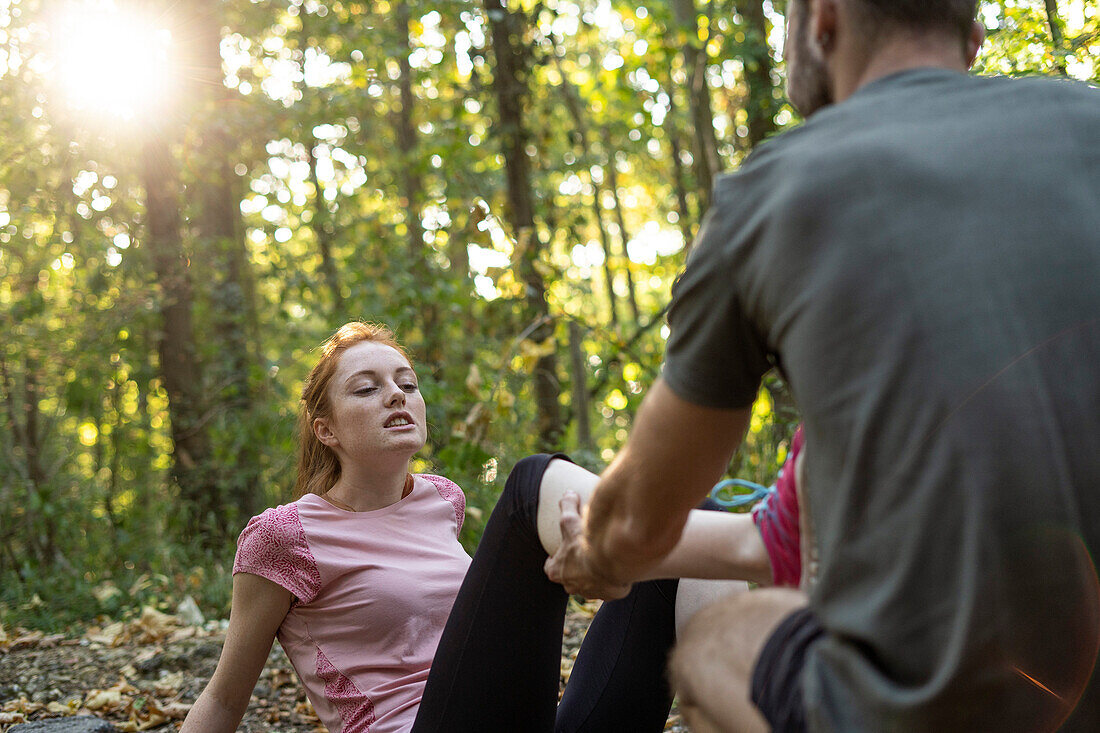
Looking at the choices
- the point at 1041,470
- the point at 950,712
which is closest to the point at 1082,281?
the point at 1041,470

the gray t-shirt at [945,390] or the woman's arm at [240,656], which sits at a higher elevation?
the gray t-shirt at [945,390]

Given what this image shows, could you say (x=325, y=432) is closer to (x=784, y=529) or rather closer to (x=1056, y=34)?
(x=784, y=529)

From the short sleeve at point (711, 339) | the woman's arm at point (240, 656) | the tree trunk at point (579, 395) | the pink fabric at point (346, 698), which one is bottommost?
the tree trunk at point (579, 395)

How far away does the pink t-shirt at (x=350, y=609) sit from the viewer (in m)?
2.24

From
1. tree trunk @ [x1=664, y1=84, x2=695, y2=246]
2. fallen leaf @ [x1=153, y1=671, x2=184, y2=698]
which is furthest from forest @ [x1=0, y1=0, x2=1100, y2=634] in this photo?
tree trunk @ [x1=664, y1=84, x2=695, y2=246]

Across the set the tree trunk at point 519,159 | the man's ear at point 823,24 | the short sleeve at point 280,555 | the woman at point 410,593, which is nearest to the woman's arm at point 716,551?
the woman at point 410,593

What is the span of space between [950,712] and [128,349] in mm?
7377

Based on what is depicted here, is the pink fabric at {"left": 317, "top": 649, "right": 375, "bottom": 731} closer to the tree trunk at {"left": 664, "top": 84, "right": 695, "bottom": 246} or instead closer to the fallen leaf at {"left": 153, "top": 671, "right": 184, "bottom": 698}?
the fallen leaf at {"left": 153, "top": 671, "right": 184, "bottom": 698}

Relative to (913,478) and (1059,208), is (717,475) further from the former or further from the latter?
(1059,208)

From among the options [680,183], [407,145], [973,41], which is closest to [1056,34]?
[973,41]

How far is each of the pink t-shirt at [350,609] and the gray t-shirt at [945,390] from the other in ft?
4.34

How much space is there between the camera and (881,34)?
1.31 m

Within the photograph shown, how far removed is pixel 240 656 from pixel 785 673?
142 centimetres

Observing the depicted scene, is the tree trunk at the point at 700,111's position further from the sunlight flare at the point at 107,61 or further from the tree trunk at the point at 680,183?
the sunlight flare at the point at 107,61
